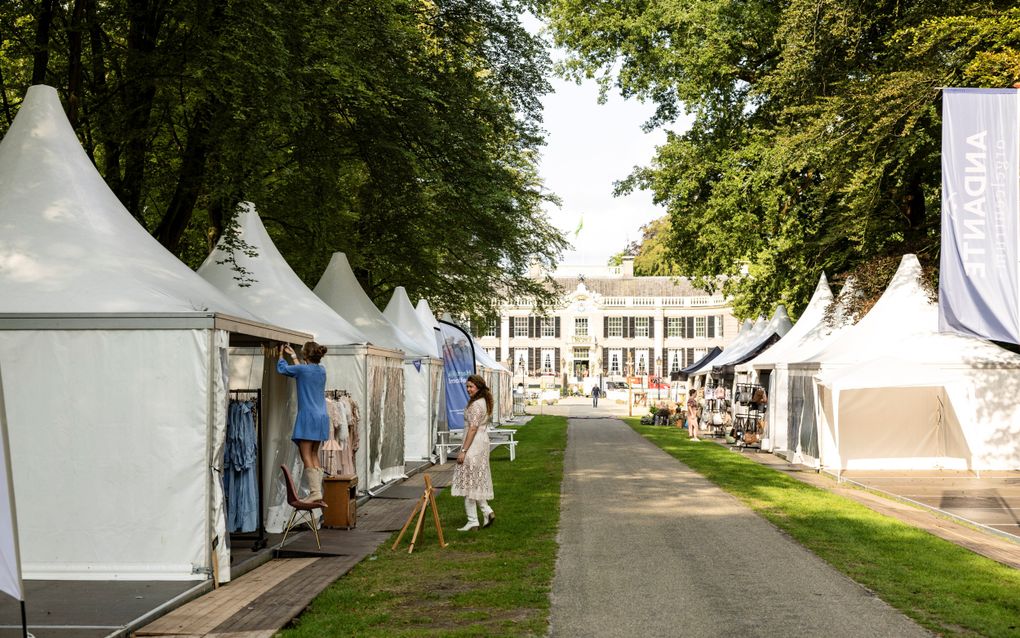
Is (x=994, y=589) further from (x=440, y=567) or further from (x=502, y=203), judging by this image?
(x=502, y=203)

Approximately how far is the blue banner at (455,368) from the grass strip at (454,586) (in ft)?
32.6

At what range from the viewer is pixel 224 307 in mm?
9336

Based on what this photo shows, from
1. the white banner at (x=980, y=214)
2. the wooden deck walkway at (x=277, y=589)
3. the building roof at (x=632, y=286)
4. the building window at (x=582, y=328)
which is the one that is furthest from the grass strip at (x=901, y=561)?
the building window at (x=582, y=328)

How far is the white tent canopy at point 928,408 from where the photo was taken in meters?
17.5

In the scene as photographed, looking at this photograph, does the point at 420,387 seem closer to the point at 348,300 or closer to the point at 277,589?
the point at 348,300

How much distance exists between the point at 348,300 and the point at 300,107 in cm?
506

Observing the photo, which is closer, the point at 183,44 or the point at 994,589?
the point at 994,589

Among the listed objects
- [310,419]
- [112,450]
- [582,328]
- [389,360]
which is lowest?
[112,450]

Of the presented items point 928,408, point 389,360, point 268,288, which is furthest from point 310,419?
point 928,408

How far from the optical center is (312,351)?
10.6 m

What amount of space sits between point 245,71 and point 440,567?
6583 mm

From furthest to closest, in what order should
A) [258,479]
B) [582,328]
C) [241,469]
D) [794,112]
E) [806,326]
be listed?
1. [582,328]
2. [806,326]
3. [794,112]
4. [258,479]
5. [241,469]

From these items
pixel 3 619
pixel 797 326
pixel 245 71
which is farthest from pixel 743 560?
pixel 797 326

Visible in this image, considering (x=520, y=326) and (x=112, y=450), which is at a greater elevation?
(x=520, y=326)
